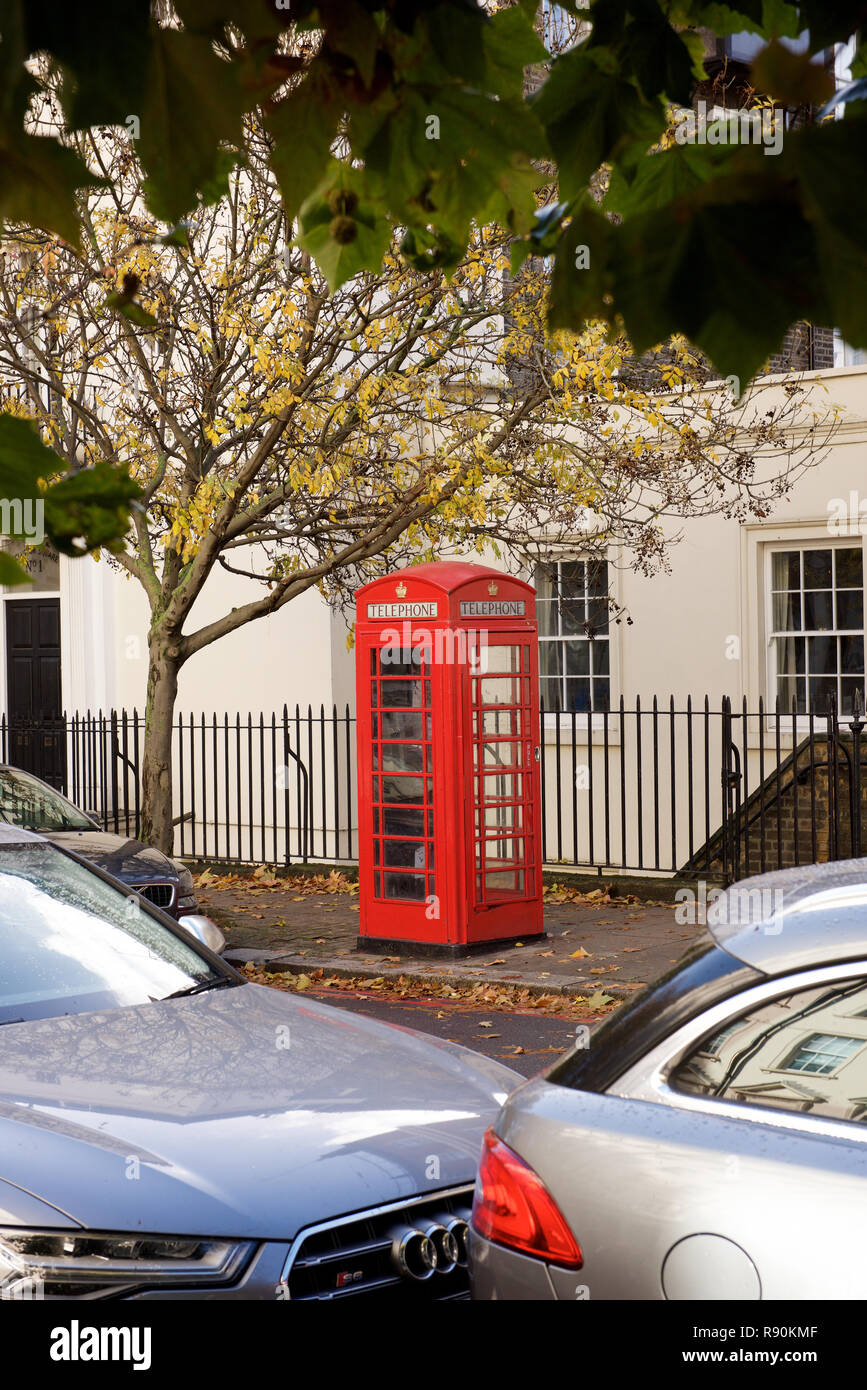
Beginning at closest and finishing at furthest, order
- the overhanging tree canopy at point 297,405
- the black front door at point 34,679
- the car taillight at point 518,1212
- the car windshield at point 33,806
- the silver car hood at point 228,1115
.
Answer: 1. the car taillight at point 518,1212
2. the silver car hood at point 228,1115
3. the car windshield at point 33,806
4. the overhanging tree canopy at point 297,405
5. the black front door at point 34,679

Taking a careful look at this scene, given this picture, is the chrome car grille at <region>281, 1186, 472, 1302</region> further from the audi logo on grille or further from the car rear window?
the car rear window

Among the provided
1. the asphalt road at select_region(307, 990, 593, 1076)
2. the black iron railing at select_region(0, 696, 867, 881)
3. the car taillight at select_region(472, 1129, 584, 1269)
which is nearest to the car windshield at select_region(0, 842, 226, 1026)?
the car taillight at select_region(472, 1129, 584, 1269)

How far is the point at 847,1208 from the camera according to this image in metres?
2.71

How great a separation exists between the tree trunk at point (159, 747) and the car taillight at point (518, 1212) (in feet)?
31.5

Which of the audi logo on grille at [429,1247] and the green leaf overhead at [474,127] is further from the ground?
the green leaf overhead at [474,127]

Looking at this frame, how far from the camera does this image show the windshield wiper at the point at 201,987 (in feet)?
16.0

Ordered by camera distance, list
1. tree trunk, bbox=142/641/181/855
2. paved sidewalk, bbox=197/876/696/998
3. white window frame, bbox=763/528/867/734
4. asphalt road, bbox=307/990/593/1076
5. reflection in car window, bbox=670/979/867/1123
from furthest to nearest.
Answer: white window frame, bbox=763/528/867/734 → tree trunk, bbox=142/641/181/855 → paved sidewalk, bbox=197/876/696/998 → asphalt road, bbox=307/990/593/1076 → reflection in car window, bbox=670/979/867/1123

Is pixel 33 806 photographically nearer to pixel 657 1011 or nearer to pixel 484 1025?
pixel 484 1025


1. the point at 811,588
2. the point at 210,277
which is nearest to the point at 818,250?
the point at 210,277

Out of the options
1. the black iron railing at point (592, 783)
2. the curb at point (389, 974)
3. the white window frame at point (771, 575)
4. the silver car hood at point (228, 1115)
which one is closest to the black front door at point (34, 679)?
the black iron railing at point (592, 783)

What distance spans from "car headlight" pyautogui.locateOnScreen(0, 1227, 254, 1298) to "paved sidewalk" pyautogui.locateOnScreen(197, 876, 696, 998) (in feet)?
20.7

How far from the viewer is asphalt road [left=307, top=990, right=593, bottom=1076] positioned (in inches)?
332

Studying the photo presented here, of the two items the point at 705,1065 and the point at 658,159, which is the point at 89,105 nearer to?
the point at 658,159

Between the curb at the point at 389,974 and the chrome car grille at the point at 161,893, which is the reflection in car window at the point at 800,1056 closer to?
the curb at the point at 389,974
